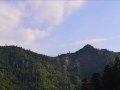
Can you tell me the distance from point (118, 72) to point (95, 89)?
1052 centimetres

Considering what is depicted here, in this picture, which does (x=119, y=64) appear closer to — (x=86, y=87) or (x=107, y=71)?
(x=107, y=71)

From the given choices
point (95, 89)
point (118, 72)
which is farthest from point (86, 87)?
point (118, 72)

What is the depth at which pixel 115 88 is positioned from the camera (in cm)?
9250

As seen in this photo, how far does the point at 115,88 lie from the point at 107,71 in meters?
8.57

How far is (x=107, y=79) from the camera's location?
9650 cm

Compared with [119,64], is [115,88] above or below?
below

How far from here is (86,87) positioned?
95.5 meters

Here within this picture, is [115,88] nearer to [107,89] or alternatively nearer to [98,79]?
[107,89]

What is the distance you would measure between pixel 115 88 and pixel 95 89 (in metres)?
8.79

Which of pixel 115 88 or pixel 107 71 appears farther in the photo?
pixel 107 71

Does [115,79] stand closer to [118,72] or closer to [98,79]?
[118,72]

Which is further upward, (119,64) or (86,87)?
(119,64)

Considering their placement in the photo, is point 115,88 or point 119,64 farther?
point 119,64

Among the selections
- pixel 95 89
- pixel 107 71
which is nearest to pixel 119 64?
pixel 107 71
